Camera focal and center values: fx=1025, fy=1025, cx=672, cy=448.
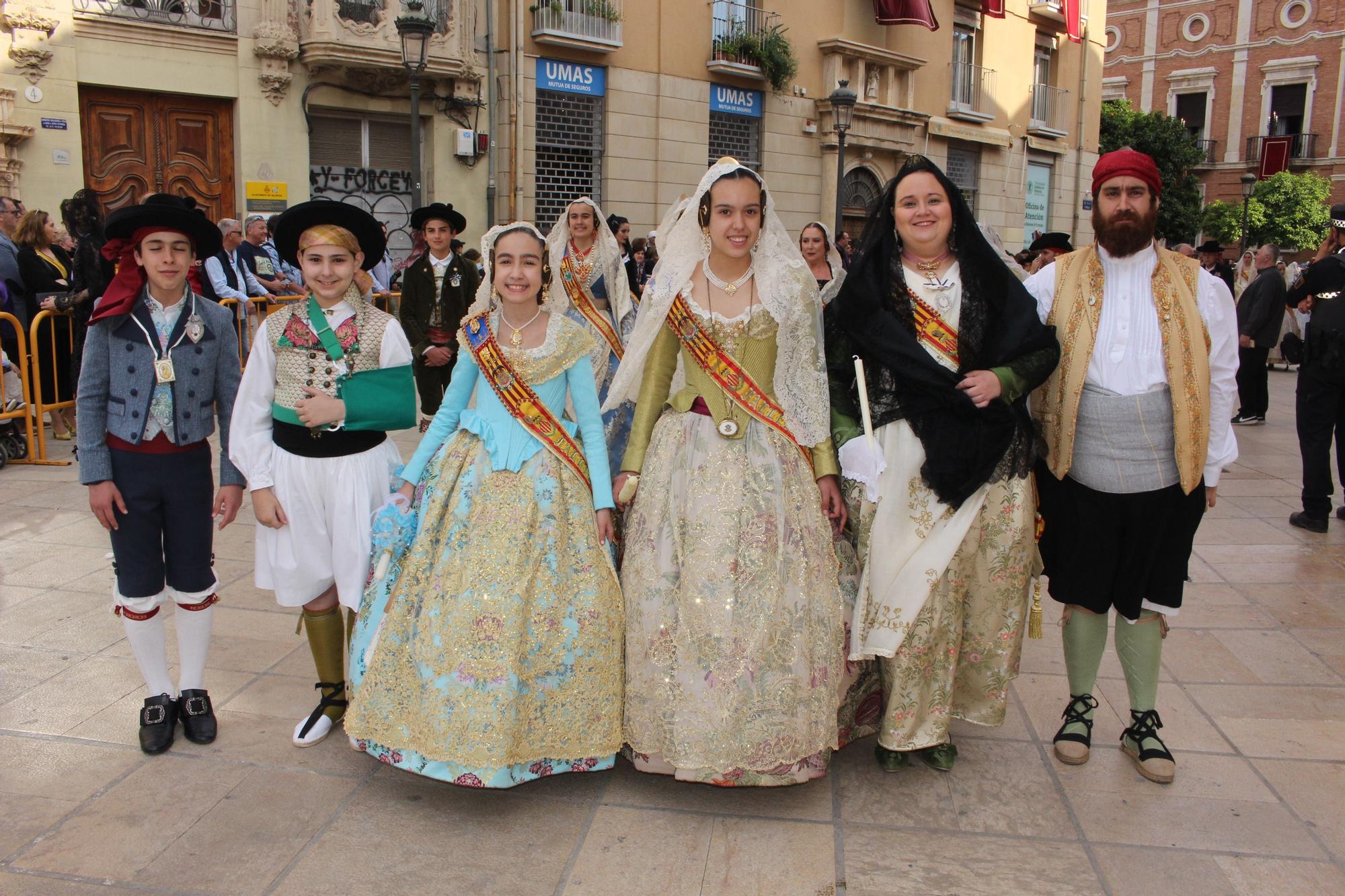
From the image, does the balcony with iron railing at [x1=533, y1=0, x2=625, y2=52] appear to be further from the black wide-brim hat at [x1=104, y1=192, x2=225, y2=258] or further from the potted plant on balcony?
the black wide-brim hat at [x1=104, y1=192, x2=225, y2=258]

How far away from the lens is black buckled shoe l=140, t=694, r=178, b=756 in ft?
11.0

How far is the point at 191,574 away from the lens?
3.43 metres

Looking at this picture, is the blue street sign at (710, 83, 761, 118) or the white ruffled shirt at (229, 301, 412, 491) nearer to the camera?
the white ruffled shirt at (229, 301, 412, 491)

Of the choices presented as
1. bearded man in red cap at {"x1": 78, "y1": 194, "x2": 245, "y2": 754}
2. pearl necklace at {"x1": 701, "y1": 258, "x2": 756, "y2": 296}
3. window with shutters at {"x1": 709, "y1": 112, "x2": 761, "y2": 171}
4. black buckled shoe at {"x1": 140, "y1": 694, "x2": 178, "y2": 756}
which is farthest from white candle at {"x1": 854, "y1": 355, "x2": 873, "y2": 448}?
window with shutters at {"x1": 709, "y1": 112, "x2": 761, "y2": 171}

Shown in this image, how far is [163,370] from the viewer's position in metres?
3.33

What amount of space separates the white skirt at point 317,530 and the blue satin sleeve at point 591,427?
2.44 feet

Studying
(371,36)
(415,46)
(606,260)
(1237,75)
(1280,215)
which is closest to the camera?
(606,260)

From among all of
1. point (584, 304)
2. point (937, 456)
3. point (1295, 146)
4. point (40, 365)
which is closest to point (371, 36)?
point (40, 365)

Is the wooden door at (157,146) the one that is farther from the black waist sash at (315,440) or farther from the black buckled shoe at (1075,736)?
the black buckled shoe at (1075,736)

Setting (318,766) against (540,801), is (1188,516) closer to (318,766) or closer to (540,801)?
(540,801)

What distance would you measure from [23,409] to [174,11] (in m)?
6.93

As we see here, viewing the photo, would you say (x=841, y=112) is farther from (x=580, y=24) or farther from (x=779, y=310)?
(x=779, y=310)

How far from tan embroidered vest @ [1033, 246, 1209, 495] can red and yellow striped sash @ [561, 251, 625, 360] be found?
96.0 inches

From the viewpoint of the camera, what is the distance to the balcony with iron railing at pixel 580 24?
599 inches
